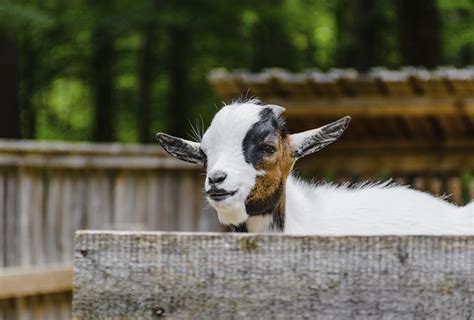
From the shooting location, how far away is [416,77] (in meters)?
9.04

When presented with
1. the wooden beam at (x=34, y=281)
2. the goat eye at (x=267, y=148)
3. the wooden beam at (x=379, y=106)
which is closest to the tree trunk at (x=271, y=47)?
the wooden beam at (x=379, y=106)

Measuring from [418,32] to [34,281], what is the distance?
7.25 meters

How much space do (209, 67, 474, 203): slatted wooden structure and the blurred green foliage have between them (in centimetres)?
504

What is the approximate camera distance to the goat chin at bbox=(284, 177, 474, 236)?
3.87 meters

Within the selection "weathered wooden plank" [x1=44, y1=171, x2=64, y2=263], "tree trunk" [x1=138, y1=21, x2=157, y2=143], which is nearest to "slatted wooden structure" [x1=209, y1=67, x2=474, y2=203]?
"weathered wooden plank" [x1=44, y1=171, x2=64, y2=263]

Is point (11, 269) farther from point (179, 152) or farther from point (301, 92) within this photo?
point (179, 152)

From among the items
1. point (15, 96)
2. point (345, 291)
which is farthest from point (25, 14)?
point (345, 291)

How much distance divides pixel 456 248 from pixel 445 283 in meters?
0.07

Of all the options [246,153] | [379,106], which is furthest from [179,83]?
[246,153]

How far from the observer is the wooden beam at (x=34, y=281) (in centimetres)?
923

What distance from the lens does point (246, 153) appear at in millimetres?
3963

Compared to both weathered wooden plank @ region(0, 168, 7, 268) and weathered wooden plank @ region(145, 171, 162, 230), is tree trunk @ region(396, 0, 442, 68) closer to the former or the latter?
weathered wooden plank @ region(145, 171, 162, 230)

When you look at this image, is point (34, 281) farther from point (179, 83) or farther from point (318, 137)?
point (179, 83)

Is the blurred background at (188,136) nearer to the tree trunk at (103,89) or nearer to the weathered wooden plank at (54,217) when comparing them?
the weathered wooden plank at (54,217)
